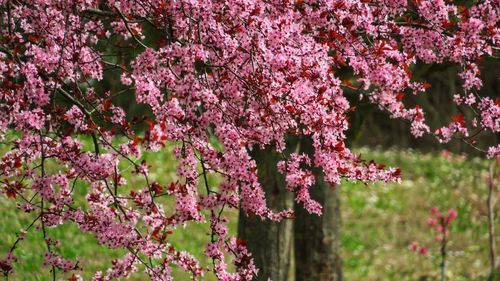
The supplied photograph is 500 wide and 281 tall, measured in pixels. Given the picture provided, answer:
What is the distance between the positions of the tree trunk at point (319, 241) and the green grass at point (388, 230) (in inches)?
52.2

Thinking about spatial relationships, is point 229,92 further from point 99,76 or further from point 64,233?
point 64,233

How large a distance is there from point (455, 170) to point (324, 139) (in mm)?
17618

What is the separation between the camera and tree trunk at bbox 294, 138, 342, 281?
1005cm

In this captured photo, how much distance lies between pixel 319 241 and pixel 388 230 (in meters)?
7.86

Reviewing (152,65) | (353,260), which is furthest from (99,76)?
(353,260)

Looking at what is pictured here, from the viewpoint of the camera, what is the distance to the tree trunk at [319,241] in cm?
1005

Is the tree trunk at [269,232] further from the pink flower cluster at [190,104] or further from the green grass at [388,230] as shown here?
the pink flower cluster at [190,104]

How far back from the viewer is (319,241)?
10.1m

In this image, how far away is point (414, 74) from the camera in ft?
29.5

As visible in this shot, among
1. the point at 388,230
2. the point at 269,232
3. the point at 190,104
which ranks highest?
the point at 388,230

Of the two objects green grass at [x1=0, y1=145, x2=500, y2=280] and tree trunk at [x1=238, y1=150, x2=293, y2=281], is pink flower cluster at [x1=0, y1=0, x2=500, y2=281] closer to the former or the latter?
tree trunk at [x1=238, y1=150, x2=293, y2=281]

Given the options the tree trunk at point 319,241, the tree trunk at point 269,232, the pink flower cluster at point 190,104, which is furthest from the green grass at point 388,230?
the pink flower cluster at point 190,104

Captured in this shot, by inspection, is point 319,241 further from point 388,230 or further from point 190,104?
point 388,230

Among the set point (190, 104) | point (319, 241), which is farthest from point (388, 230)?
point (190, 104)
